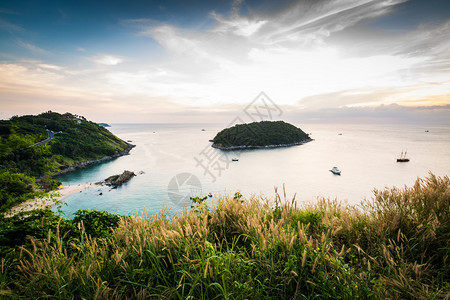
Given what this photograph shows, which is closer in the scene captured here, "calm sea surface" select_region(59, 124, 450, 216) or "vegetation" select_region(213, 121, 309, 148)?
"calm sea surface" select_region(59, 124, 450, 216)

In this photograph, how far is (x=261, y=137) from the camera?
114 m

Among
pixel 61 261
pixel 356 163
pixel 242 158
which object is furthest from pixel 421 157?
pixel 61 261

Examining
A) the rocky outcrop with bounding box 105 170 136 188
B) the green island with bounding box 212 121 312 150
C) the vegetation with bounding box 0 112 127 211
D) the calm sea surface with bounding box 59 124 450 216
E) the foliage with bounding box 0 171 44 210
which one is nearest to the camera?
the foliage with bounding box 0 171 44 210

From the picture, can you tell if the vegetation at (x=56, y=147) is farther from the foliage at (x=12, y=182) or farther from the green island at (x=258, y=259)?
the green island at (x=258, y=259)

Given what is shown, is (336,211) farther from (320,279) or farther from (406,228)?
(320,279)

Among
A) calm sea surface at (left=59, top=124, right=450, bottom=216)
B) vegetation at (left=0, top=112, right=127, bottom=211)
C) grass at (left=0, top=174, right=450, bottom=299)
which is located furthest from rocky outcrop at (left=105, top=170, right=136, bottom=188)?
grass at (left=0, top=174, right=450, bottom=299)

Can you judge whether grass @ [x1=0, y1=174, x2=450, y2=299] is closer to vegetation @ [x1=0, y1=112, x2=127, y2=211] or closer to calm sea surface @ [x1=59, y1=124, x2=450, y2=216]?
calm sea surface @ [x1=59, y1=124, x2=450, y2=216]

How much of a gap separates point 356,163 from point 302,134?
5765cm

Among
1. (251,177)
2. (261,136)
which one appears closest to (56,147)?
(251,177)

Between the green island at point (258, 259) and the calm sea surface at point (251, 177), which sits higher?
the green island at point (258, 259)

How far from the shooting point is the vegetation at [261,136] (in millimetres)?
109900

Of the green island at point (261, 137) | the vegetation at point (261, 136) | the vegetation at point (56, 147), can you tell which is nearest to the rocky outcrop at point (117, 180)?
the vegetation at point (56, 147)

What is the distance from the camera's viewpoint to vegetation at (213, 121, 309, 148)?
110m

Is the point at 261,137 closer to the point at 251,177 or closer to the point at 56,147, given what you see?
the point at 251,177
